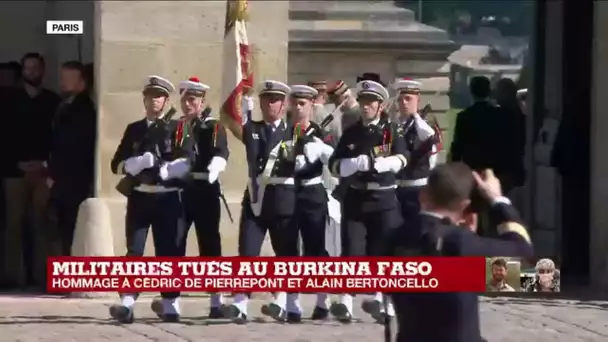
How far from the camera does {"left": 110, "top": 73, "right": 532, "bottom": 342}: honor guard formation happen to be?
9195mm

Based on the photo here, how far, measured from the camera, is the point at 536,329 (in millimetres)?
9328

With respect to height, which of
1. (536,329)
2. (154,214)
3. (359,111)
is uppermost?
(359,111)

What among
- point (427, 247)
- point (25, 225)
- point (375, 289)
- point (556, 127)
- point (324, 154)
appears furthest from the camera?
point (556, 127)

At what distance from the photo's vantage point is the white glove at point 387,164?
365 inches

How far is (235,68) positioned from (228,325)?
1.67 meters

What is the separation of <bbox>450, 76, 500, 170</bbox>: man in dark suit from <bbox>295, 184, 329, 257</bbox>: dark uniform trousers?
55.9 inches

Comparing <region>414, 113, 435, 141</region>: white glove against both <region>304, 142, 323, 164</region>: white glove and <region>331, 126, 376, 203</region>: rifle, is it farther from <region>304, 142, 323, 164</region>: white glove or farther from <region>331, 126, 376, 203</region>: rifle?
<region>304, 142, 323, 164</region>: white glove

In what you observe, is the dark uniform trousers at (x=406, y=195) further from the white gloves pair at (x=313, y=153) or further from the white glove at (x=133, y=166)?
the white glove at (x=133, y=166)

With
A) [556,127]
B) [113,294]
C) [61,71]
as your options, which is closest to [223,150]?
[113,294]

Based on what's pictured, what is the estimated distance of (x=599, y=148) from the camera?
35.8ft

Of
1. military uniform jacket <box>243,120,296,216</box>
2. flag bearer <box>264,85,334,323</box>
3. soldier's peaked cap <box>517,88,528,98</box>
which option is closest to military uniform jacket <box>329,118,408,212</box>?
flag bearer <box>264,85,334,323</box>

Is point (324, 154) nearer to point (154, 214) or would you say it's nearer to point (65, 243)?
point (154, 214)

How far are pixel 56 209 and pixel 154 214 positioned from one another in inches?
50.8

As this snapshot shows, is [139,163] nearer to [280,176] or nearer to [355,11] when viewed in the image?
[280,176]
